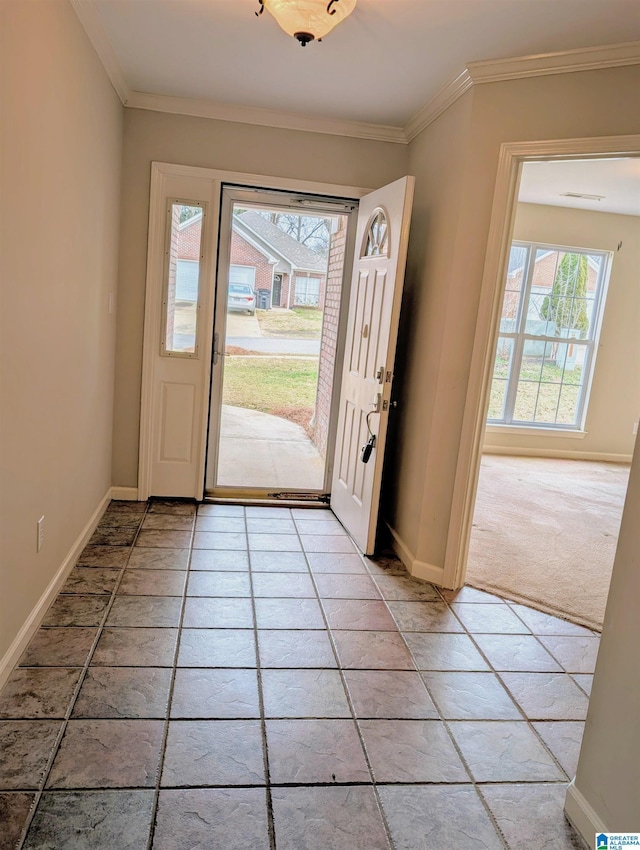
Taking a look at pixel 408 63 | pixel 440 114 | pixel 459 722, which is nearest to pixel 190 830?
pixel 459 722

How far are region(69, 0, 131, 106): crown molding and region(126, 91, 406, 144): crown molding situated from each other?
0.50ft

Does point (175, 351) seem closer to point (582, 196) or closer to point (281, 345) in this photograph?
point (281, 345)

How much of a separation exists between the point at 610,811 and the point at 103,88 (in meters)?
3.50

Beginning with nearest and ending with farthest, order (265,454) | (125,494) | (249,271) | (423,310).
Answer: (423,310) < (125,494) < (265,454) < (249,271)

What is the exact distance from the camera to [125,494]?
3902 millimetres

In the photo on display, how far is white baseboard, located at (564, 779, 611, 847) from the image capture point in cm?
153

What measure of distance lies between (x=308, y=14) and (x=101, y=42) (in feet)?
3.94

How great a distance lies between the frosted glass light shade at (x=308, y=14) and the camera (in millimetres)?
2031

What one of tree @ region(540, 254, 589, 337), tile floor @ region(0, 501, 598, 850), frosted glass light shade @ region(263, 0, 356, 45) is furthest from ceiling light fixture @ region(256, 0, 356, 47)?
tree @ region(540, 254, 589, 337)

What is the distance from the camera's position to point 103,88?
296cm

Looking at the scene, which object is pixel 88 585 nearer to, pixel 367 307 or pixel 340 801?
pixel 340 801

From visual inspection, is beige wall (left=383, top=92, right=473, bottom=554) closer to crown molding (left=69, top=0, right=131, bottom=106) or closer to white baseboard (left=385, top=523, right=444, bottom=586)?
white baseboard (left=385, top=523, right=444, bottom=586)

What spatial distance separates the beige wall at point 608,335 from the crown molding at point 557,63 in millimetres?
3682

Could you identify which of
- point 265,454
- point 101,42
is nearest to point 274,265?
point 265,454
